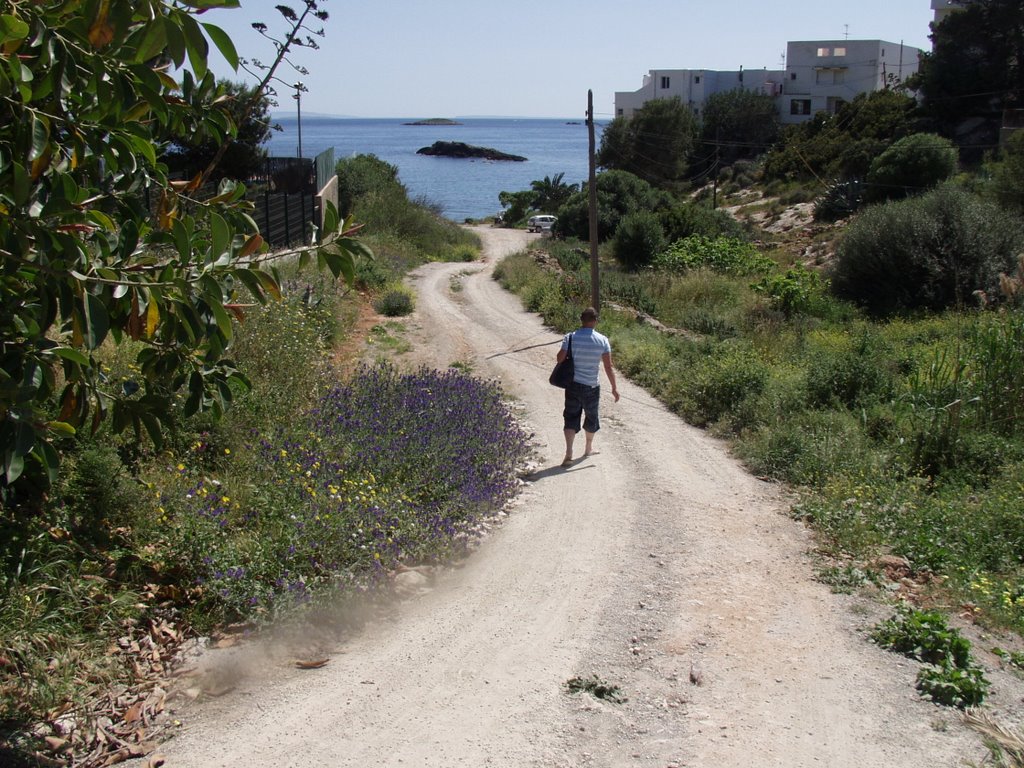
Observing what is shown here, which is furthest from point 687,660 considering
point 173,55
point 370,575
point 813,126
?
point 813,126

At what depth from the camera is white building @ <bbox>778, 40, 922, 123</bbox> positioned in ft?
258

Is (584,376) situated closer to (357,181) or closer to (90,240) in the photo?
(90,240)

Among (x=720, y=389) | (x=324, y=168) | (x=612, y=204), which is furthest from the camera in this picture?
(x=612, y=204)

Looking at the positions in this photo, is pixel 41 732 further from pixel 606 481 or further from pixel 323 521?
pixel 606 481

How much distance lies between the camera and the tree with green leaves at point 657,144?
70.1 meters

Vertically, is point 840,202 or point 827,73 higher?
point 827,73

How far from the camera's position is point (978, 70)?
54.8m

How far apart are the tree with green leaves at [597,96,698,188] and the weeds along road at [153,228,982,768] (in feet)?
213

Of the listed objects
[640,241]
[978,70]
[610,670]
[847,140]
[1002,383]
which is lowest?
[610,670]

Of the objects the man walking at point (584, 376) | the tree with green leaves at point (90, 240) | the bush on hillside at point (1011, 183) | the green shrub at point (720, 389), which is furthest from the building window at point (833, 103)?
the tree with green leaves at point (90, 240)

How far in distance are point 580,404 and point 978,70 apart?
56.2m

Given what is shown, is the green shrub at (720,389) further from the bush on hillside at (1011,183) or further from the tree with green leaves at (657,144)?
the tree with green leaves at (657,144)

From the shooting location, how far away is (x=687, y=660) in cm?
528

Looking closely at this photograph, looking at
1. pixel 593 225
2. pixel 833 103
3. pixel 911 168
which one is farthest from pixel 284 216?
pixel 833 103
